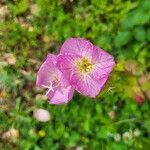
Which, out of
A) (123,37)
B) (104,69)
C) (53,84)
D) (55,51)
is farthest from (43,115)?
(104,69)

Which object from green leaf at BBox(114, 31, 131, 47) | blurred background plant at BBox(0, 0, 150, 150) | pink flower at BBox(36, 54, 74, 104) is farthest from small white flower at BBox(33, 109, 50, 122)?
pink flower at BBox(36, 54, 74, 104)

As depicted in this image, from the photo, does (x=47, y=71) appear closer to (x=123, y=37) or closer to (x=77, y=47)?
(x=77, y=47)

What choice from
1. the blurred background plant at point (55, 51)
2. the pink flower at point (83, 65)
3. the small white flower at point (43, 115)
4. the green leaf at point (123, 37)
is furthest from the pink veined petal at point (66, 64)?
the small white flower at point (43, 115)

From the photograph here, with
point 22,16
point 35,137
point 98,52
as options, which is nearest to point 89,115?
point 35,137

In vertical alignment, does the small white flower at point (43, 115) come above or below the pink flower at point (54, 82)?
below

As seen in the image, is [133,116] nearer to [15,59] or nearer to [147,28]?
[147,28]

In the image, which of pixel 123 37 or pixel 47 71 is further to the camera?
pixel 123 37

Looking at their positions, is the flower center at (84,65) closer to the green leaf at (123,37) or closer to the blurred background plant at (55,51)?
the blurred background plant at (55,51)
